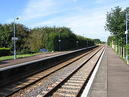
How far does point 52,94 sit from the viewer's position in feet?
28.3

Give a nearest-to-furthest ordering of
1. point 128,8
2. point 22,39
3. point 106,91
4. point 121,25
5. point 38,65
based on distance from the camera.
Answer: point 106,91, point 38,65, point 128,8, point 121,25, point 22,39

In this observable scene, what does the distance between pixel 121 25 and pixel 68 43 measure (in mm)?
46932

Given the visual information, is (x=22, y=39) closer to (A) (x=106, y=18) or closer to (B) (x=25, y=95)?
(A) (x=106, y=18)

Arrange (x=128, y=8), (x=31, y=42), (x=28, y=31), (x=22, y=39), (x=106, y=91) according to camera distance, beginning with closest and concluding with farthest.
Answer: (x=106, y=91) → (x=128, y=8) → (x=31, y=42) → (x=22, y=39) → (x=28, y=31)

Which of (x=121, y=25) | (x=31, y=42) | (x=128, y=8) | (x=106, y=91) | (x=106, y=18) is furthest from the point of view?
(x=31, y=42)

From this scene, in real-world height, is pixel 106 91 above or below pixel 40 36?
below

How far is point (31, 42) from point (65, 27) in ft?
72.2

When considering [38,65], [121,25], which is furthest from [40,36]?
[38,65]

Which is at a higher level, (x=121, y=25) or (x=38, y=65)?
(x=121, y=25)

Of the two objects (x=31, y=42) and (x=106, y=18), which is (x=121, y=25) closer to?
(x=106, y=18)

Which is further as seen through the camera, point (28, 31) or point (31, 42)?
point (28, 31)

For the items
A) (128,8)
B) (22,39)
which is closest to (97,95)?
(128,8)

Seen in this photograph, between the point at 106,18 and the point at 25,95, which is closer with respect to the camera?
the point at 25,95

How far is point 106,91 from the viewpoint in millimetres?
9016
